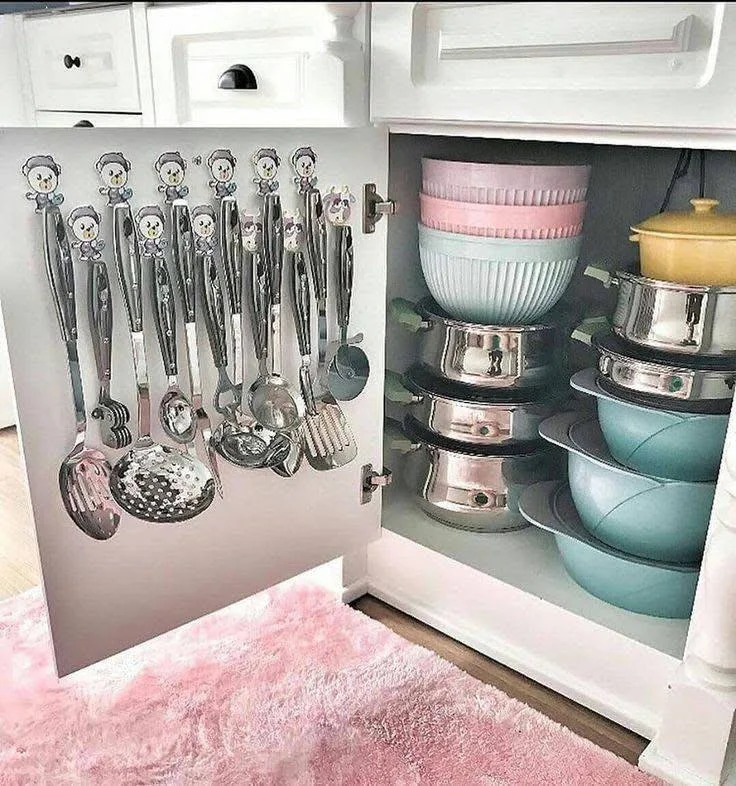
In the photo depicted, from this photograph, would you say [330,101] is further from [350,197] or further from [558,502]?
[558,502]

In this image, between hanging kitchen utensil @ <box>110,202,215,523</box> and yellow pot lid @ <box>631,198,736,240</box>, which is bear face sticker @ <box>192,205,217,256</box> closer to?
hanging kitchen utensil @ <box>110,202,215,523</box>

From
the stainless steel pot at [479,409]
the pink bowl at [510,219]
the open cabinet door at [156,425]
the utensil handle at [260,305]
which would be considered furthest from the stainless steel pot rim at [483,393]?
the utensil handle at [260,305]

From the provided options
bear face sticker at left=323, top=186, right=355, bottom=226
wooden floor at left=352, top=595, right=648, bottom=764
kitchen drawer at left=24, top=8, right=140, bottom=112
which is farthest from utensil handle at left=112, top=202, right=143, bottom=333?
wooden floor at left=352, top=595, right=648, bottom=764

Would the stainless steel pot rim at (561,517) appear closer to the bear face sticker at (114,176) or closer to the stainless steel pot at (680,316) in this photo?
the stainless steel pot at (680,316)

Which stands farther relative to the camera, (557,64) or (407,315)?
(407,315)

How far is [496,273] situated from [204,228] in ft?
1.33

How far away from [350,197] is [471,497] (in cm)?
49

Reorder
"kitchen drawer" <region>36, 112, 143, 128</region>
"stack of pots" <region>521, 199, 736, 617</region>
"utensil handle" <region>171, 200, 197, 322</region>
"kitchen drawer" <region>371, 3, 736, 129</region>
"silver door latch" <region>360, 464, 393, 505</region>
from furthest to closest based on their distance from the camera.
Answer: "kitchen drawer" <region>36, 112, 143, 128</region>
"silver door latch" <region>360, 464, 393, 505</region>
"stack of pots" <region>521, 199, 736, 617</region>
"utensil handle" <region>171, 200, 197, 322</region>
"kitchen drawer" <region>371, 3, 736, 129</region>

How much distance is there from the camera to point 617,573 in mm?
1011

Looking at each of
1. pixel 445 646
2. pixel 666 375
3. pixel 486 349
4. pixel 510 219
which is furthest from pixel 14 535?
pixel 666 375

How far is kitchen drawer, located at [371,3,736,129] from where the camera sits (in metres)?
0.68

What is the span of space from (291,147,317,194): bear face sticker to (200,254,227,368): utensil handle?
0.13 m

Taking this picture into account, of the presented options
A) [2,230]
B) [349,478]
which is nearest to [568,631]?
[349,478]

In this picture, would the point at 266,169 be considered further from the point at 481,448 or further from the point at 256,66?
the point at 481,448
